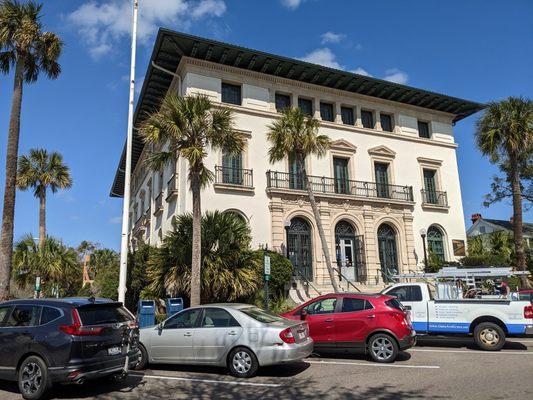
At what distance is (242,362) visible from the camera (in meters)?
8.61

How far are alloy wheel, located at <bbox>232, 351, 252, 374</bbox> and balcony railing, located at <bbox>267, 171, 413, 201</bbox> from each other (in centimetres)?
1513

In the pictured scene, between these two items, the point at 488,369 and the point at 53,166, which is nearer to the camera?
the point at 488,369

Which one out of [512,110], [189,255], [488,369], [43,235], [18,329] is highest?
[512,110]

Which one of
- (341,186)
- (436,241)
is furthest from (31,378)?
(436,241)

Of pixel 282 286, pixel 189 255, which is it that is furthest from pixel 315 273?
pixel 189 255

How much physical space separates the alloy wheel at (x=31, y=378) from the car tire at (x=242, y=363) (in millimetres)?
3375

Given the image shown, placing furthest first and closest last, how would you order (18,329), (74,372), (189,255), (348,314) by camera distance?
(189,255) < (348,314) < (18,329) < (74,372)

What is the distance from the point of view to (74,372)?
22.5 ft

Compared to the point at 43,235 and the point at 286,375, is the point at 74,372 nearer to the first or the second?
the point at 286,375

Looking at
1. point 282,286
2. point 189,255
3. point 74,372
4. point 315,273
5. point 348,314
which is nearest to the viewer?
point 74,372

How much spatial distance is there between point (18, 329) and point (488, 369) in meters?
8.85

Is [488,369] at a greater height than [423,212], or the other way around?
[423,212]

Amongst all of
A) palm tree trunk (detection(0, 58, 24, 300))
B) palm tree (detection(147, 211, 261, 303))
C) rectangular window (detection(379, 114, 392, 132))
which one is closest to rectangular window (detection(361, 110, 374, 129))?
rectangular window (detection(379, 114, 392, 132))

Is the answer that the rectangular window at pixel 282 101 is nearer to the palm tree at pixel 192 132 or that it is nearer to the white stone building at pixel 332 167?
the white stone building at pixel 332 167
